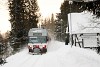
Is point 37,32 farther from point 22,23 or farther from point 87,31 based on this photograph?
point 22,23

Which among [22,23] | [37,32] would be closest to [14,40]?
[22,23]

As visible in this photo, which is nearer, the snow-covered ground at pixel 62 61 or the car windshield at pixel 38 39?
the snow-covered ground at pixel 62 61

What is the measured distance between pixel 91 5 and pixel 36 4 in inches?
2447

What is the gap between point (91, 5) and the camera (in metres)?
12.7

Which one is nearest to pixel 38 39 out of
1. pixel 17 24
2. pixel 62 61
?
pixel 62 61

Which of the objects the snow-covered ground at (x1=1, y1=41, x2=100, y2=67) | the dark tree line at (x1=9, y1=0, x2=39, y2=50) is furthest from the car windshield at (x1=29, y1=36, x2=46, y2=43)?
the dark tree line at (x1=9, y1=0, x2=39, y2=50)

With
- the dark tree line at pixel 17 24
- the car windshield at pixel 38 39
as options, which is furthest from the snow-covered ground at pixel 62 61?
the dark tree line at pixel 17 24

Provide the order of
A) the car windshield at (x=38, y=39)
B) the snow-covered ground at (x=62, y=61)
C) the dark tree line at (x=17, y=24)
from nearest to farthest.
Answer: the snow-covered ground at (x=62, y=61) < the car windshield at (x=38, y=39) < the dark tree line at (x=17, y=24)

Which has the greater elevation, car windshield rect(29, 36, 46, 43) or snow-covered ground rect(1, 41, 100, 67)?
car windshield rect(29, 36, 46, 43)

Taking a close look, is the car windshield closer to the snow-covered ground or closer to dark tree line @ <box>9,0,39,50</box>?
the snow-covered ground

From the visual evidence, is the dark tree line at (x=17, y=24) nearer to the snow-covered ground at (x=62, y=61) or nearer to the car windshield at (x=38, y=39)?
the car windshield at (x=38, y=39)

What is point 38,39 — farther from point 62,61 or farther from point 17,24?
point 17,24

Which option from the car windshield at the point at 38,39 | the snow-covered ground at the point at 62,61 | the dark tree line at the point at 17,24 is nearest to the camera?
the snow-covered ground at the point at 62,61

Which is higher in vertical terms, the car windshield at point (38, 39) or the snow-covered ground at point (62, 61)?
the car windshield at point (38, 39)
